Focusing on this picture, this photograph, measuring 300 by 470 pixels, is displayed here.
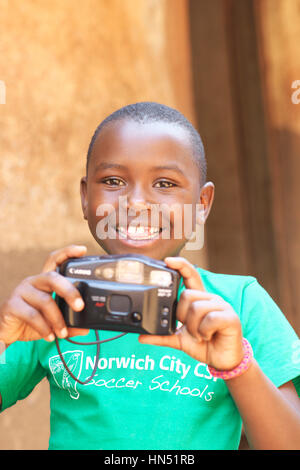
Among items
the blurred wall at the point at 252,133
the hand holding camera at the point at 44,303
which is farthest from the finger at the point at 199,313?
the blurred wall at the point at 252,133

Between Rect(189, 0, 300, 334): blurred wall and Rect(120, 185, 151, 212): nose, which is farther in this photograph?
Rect(189, 0, 300, 334): blurred wall

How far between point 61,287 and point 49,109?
38.5 inches

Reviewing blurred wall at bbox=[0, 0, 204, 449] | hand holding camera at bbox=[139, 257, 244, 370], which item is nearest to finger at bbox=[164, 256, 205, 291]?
hand holding camera at bbox=[139, 257, 244, 370]

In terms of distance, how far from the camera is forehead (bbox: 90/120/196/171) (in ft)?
2.76

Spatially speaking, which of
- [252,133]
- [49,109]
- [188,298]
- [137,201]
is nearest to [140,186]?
[137,201]

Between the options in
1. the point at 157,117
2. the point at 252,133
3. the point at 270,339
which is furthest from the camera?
the point at 252,133

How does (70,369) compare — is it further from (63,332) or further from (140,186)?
(140,186)

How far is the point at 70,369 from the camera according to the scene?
2.67 feet

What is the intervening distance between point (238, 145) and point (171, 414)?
1.66m

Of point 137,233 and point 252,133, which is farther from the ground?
point 252,133

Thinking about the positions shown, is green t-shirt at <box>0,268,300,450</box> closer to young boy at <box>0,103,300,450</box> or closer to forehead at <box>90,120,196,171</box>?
young boy at <box>0,103,300,450</box>

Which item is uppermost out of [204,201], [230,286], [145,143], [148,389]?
[145,143]

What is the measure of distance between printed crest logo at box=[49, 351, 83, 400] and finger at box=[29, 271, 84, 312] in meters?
0.19

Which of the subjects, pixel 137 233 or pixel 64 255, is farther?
pixel 137 233
